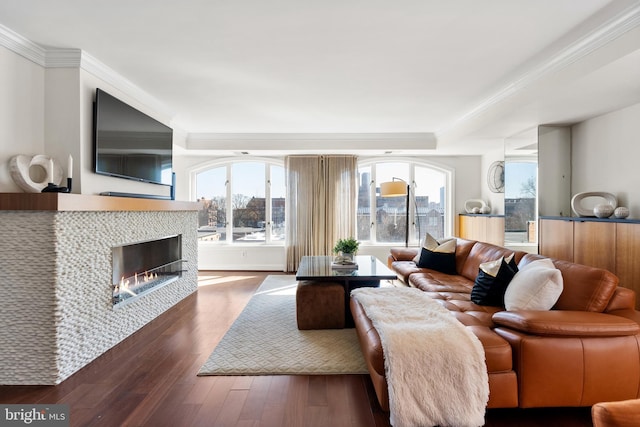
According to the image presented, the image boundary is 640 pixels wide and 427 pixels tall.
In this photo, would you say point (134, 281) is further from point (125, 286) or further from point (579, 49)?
point (579, 49)

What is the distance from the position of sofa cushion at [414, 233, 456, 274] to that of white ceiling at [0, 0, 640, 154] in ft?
5.41

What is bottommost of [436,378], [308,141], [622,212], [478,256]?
[436,378]

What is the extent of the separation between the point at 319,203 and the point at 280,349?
3.70m

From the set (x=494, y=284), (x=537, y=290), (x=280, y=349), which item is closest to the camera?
(x=537, y=290)

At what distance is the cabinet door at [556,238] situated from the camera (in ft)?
11.4

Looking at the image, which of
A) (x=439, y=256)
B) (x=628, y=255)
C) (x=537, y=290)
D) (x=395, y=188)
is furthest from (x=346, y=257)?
(x=628, y=255)

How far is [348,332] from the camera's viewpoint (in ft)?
10.3

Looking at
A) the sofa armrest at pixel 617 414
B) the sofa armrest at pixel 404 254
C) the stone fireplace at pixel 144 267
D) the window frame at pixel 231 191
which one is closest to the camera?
the sofa armrest at pixel 617 414

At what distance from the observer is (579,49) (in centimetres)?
251

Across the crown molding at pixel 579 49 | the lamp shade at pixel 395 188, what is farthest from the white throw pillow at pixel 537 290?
the lamp shade at pixel 395 188

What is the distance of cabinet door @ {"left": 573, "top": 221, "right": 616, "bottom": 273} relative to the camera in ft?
9.67

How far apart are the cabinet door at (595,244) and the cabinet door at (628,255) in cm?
5

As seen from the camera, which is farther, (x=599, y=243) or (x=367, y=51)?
(x=599, y=243)

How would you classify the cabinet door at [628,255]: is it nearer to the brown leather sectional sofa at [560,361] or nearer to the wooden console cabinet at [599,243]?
the wooden console cabinet at [599,243]
